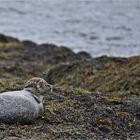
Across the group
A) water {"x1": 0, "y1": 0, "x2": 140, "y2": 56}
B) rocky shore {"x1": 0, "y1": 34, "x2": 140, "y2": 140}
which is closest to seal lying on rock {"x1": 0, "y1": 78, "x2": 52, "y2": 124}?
rocky shore {"x1": 0, "y1": 34, "x2": 140, "y2": 140}

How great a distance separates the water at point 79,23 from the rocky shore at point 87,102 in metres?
9.27

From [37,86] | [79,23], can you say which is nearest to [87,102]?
[37,86]

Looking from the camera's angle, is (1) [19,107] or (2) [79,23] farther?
(2) [79,23]

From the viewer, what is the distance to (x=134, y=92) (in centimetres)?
1219

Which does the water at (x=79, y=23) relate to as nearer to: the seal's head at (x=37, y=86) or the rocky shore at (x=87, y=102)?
the rocky shore at (x=87, y=102)

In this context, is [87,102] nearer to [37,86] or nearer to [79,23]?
[37,86]

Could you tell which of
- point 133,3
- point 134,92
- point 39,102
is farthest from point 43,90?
point 133,3

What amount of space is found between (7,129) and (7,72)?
28.9ft

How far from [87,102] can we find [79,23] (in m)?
25.0

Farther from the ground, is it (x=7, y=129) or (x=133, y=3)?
(x=133, y=3)

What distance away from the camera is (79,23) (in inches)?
1359

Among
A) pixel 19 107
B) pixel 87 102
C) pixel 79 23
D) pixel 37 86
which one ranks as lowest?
pixel 87 102

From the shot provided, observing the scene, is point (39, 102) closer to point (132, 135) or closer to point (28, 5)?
point (132, 135)

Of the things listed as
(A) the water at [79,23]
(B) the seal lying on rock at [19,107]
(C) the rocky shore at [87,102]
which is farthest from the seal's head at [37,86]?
(A) the water at [79,23]
